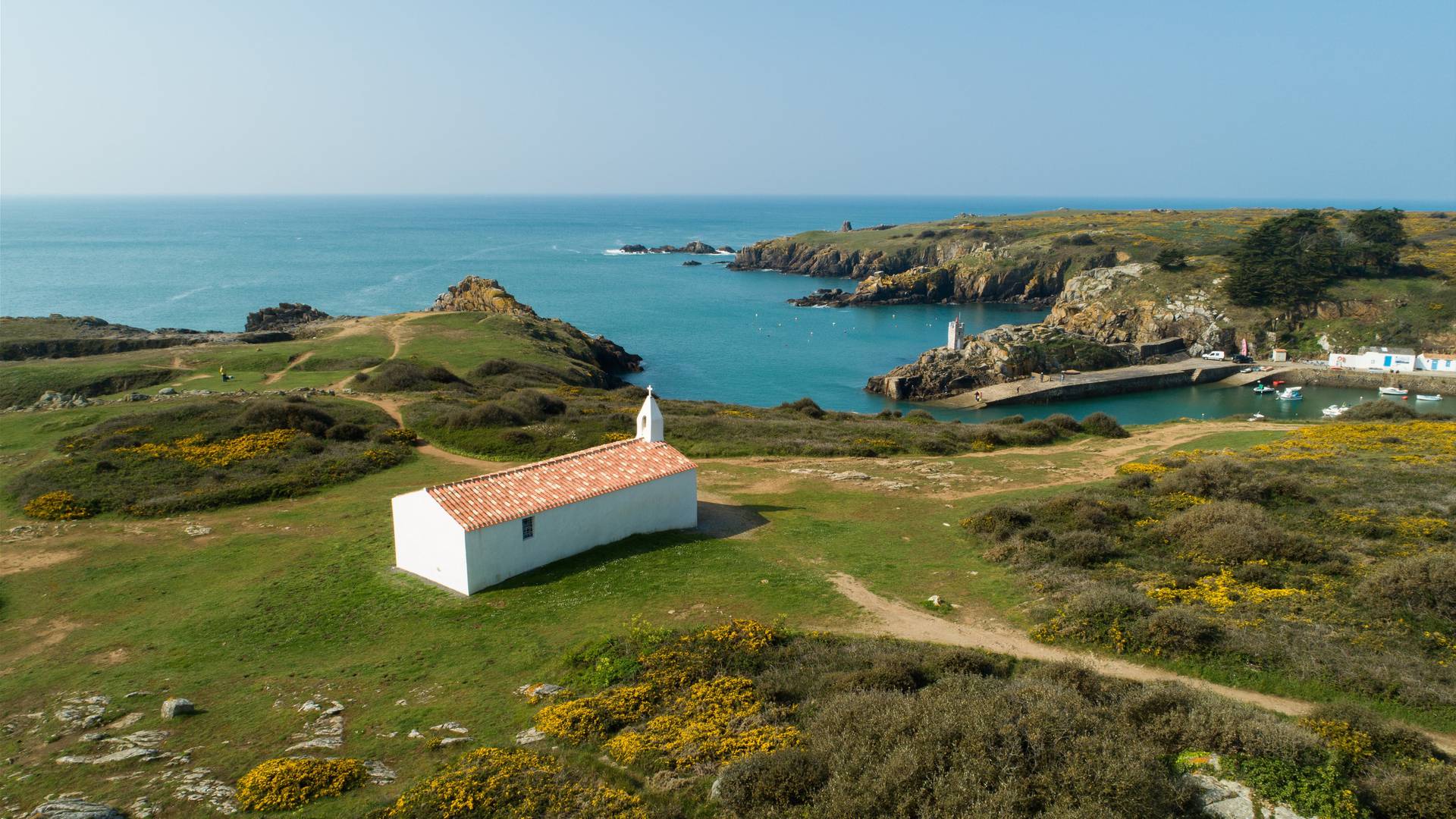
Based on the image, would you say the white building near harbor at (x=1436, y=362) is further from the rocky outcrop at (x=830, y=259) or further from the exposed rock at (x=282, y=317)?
the exposed rock at (x=282, y=317)

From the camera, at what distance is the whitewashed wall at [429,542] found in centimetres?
1962

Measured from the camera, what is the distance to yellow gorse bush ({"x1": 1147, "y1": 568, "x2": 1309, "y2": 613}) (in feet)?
57.9

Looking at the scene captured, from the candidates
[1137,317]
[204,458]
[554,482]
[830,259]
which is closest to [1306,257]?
[1137,317]

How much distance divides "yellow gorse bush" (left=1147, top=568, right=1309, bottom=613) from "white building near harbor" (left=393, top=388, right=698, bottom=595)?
43.0ft

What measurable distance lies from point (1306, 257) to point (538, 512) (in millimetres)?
99870

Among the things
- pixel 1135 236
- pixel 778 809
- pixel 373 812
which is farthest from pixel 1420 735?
pixel 1135 236

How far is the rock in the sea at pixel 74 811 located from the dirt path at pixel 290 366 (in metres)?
41.6

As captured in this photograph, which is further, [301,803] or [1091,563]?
[1091,563]

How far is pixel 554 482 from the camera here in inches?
879

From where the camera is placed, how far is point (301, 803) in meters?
11.3

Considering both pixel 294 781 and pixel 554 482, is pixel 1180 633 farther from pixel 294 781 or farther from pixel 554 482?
pixel 294 781

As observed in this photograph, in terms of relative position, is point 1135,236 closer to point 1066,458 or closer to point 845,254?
point 845,254

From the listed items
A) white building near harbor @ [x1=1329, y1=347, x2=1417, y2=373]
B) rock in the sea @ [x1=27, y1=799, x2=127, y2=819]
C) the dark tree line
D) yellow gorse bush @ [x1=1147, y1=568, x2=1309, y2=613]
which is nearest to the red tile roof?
rock in the sea @ [x1=27, y1=799, x2=127, y2=819]

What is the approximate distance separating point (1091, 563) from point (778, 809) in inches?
546
